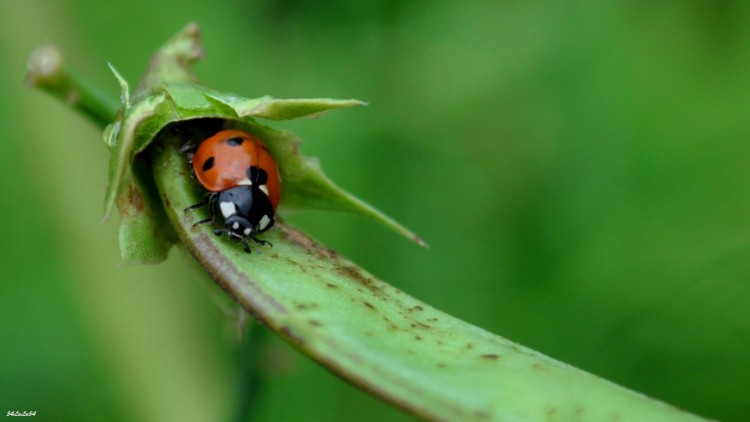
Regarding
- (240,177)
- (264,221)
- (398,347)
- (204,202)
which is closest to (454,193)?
(240,177)

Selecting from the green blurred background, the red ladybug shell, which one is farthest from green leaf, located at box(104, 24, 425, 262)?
the green blurred background

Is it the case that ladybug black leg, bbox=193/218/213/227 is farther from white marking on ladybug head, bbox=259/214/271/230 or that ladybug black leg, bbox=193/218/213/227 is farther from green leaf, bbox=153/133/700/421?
white marking on ladybug head, bbox=259/214/271/230

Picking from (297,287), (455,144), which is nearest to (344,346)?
(297,287)

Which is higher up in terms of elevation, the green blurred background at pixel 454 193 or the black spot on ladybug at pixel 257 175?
the black spot on ladybug at pixel 257 175

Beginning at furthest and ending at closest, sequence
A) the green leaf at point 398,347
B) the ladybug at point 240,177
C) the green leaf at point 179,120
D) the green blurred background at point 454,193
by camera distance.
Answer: the green blurred background at point 454,193, the ladybug at point 240,177, the green leaf at point 179,120, the green leaf at point 398,347

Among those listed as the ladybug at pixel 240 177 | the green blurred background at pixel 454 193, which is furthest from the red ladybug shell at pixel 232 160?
the green blurred background at pixel 454 193

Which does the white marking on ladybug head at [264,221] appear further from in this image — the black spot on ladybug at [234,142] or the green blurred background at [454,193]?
the green blurred background at [454,193]

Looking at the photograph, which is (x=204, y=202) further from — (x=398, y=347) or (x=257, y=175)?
(x=398, y=347)
